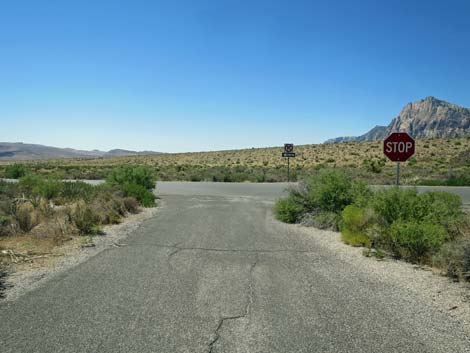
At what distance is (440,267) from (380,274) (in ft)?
3.79

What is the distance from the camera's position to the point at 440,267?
23.8 ft

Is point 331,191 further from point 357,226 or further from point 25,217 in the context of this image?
point 25,217

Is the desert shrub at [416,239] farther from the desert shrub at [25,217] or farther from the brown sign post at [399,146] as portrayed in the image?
the desert shrub at [25,217]

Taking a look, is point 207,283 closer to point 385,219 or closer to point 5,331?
point 5,331

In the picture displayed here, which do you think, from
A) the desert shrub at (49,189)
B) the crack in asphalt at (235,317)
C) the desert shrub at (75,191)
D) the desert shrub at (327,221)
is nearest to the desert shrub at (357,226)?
the desert shrub at (327,221)

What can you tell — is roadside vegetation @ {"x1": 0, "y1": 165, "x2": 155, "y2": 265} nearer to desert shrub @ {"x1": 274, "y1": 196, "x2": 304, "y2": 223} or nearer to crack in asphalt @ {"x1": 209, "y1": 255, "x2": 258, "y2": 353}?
crack in asphalt @ {"x1": 209, "y1": 255, "x2": 258, "y2": 353}

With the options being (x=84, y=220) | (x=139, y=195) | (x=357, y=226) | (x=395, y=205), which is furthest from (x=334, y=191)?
(x=139, y=195)

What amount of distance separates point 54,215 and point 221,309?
8260 millimetres

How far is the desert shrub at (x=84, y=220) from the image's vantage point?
35.4ft

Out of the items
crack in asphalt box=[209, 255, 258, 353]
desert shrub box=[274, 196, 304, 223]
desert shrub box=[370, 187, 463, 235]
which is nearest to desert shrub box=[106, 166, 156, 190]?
desert shrub box=[274, 196, 304, 223]

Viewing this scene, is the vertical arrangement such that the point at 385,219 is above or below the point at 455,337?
above

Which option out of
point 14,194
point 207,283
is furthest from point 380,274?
point 14,194

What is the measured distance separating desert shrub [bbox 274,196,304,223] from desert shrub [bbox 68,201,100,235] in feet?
19.4

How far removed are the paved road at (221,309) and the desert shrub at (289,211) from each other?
456 centimetres
